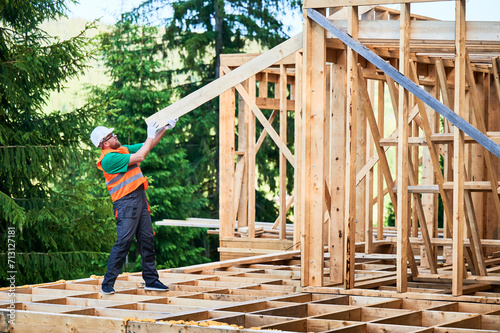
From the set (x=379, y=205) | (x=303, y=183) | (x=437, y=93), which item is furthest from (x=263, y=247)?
(x=303, y=183)

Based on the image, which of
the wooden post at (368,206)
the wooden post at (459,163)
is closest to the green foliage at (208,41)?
the wooden post at (368,206)

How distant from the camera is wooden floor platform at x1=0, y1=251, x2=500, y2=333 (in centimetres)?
516

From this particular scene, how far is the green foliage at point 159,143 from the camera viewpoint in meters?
19.0

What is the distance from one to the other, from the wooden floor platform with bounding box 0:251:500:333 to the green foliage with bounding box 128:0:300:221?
12.7 metres

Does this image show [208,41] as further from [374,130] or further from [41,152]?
[374,130]

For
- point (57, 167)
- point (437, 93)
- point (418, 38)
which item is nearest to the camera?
point (418, 38)

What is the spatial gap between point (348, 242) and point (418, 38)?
6.53ft

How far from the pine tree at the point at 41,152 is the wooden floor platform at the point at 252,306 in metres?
4.97

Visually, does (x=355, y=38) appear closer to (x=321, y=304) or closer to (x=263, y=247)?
(x=321, y=304)

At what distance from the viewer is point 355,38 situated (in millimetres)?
6488

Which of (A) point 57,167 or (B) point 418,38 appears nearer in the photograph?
(B) point 418,38

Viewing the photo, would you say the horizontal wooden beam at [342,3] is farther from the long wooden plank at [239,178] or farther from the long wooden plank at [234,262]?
the long wooden plank at [239,178]

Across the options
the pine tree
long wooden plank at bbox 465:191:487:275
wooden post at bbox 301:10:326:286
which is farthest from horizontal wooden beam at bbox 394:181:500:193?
the pine tree

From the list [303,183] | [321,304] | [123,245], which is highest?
[303,183]
